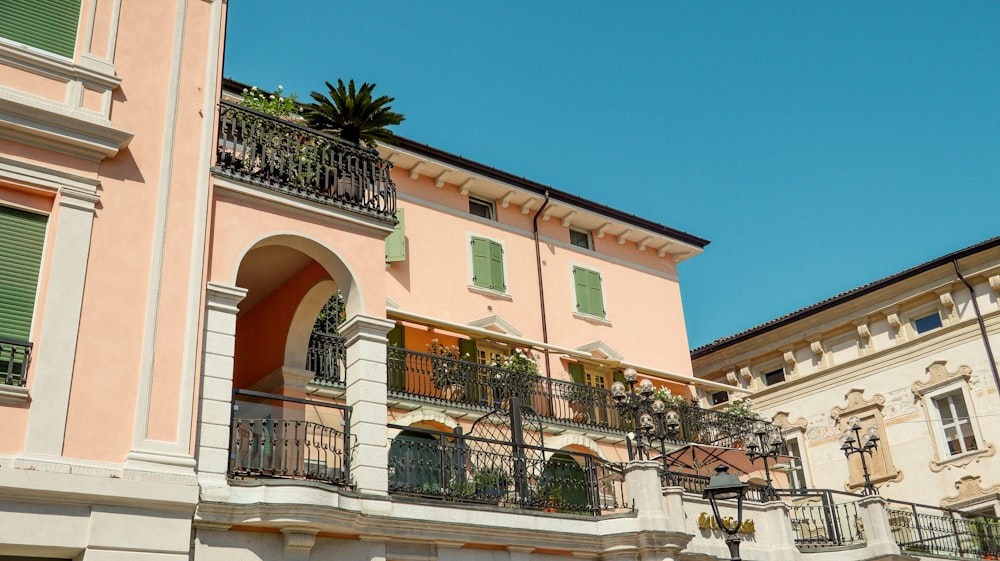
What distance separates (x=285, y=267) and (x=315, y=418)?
2363mm

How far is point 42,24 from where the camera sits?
11.1m

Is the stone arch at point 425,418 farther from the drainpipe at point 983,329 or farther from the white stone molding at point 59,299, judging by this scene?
the white stone molding at point 59,299

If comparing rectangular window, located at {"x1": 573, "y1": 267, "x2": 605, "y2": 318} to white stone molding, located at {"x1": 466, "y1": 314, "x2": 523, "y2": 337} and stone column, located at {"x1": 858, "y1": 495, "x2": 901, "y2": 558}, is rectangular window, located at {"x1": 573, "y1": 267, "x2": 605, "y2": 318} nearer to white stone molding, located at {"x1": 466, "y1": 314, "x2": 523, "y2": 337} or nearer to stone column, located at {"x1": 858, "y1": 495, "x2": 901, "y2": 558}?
white stone molding, located at {"x1": 466, "y1": 314, "x2": 523, "y2": 337}

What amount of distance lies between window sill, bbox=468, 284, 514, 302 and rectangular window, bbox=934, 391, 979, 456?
13292 mm

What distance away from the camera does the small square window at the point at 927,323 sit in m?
28.7

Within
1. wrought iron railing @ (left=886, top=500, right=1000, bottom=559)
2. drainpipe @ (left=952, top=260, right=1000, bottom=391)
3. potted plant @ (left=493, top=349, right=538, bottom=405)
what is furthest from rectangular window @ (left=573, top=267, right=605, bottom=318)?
wrought iron railing @ (left=886, top=500, right=1000, bottom=559)

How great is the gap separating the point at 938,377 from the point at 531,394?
1304 cm

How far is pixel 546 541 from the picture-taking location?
1362 centimetres

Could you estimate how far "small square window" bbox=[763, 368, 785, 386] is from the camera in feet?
107

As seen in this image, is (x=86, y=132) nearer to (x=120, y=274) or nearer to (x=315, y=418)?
(x=120, y=274)

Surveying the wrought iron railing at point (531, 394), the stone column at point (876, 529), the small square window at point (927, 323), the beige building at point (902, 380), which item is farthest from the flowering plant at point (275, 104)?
the small square window at point (927, 323)

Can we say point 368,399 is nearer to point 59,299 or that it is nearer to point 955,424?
point 59,299

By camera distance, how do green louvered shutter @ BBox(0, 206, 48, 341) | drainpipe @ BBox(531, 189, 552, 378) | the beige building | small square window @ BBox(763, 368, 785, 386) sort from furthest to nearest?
small square window @ BBox(763, 368, 785, 386) → the beige building → drainpipe @ BBox(531, 189, 552, 378) → green louvered shutter @ BBox(0, 206, 48, 341)

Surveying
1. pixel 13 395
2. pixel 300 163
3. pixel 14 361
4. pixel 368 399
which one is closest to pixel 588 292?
pixel 300 163
